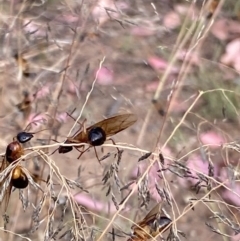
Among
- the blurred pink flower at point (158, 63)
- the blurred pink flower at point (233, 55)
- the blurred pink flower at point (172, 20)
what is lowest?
the blurred pink flower at point (158, 63)

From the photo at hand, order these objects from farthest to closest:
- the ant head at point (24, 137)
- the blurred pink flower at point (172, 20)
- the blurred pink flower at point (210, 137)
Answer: the blurred pink flower at point (172, 20)
the blurred pink flower at point (210, 137)
the ant head at point (24, 137)

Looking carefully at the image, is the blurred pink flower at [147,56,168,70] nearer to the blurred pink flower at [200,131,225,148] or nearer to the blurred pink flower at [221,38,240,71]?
the blurred pink flower at [221,38,240,71]

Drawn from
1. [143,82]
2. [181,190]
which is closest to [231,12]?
[143,82]

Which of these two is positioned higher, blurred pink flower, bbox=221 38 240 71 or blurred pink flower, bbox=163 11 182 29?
blurred pink flower, bbox=221 38 240 71

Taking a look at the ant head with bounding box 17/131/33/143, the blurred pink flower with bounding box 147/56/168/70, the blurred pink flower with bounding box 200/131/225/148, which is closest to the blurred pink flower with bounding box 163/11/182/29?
the blurred pink flower with bounding box 147/56/168/70

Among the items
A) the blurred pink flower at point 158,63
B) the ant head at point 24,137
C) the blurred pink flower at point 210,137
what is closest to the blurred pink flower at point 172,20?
the blurred pink flower at point 158,63

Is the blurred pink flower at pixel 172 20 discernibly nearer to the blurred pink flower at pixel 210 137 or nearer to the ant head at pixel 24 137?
the blurred pink flower at pixel 210 137

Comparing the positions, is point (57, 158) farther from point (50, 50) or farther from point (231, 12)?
point (231, 12)

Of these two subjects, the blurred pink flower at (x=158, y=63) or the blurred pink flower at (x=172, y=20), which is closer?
the blurred pink flower at (x=158, y=63)

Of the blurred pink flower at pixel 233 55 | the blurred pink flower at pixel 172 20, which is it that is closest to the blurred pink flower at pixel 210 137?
Answer: the blurred pink flower at pixel 233 55

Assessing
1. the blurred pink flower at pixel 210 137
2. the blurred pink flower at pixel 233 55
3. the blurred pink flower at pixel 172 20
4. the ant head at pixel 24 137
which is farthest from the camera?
the blurred pink flower at pixel 172 20

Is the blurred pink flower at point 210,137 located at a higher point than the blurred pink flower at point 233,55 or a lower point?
lower

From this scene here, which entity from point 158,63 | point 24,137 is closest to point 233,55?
point 158,63
